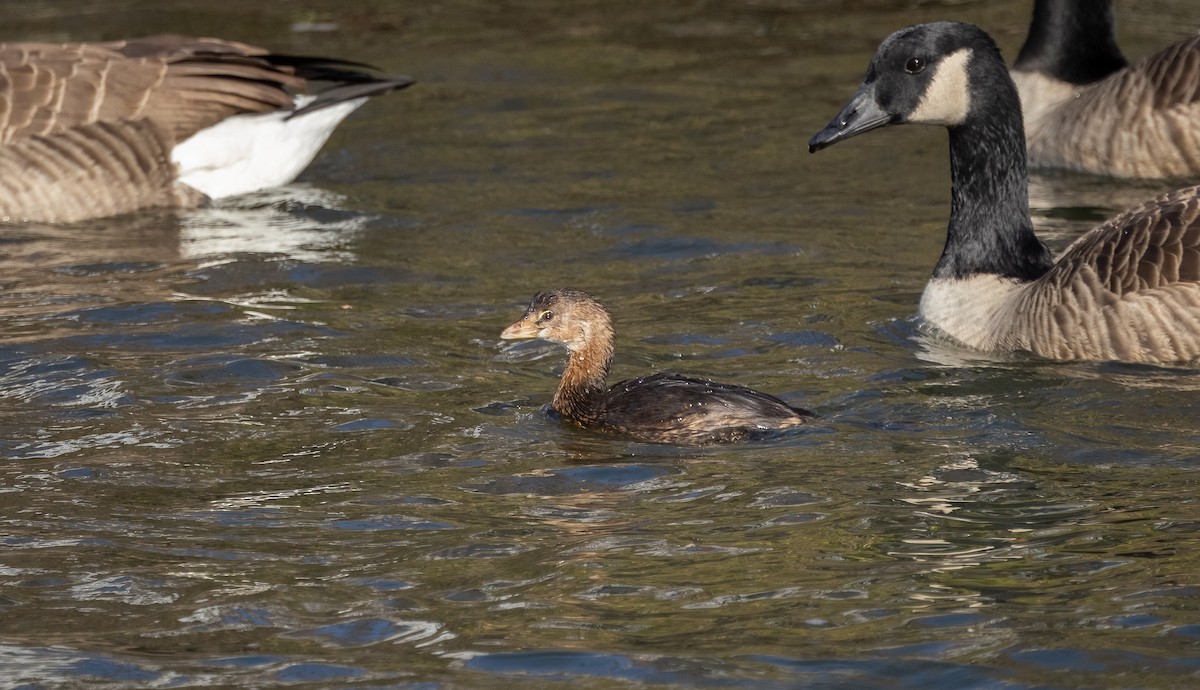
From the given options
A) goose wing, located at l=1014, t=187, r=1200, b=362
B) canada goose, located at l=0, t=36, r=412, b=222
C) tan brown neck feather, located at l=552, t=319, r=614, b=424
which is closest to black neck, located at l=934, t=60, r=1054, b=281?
goose wing, located at l=1014, t=187, r=1200, b=362

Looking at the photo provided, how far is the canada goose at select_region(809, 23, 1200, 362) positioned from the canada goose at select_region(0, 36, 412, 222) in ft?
14.4

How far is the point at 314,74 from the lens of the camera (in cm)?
1240

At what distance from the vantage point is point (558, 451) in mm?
7477

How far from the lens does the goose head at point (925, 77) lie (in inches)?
361

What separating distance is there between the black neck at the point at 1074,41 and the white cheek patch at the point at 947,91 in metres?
4.58

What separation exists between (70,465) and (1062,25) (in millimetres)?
9042

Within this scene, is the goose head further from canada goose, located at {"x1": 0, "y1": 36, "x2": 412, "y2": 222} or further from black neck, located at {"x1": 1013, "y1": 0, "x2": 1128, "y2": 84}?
black neck, located at {"x1": 1013, "y1": 0, "x2": 1128, "y2": 84}

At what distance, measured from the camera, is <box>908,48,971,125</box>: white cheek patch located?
919 centimetres

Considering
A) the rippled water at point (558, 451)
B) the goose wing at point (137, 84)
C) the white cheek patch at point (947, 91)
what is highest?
the goose wing at point (137, 84)

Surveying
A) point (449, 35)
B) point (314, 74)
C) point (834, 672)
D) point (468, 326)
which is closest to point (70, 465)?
point (468, 326)

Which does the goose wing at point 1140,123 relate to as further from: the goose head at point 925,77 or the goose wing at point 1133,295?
the goose wing at point 1133,295

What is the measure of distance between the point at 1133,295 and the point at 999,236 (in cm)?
106

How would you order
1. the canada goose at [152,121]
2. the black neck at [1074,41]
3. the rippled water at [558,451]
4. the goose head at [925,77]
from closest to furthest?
the rippled water at [558,451], the goose head at [925,77], the canada goose at [152,121], the black neck at [1074,41]

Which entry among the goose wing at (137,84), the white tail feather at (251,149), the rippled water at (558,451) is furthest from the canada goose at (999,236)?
the goose wing at (137,84)
